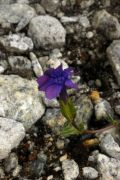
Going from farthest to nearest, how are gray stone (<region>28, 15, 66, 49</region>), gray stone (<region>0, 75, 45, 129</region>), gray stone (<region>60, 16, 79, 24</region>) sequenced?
gray stone (<region>60, 16, 79, 24</region>) → gray stone (<region>28, 15, 66, 49</region>) → gray stone (<region>0, 75, 45, 129</region>)

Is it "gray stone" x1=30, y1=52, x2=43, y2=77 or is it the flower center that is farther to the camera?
"gray stone" x1=30, y1=52, x2=43, y2=77

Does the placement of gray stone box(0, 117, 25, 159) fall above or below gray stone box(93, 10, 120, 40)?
below

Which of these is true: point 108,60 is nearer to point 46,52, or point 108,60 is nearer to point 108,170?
point 46,52

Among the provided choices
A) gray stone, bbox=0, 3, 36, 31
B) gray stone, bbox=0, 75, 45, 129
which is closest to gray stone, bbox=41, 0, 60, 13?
gray stone, bbox=0, 3, 36, 31

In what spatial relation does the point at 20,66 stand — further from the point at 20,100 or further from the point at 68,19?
the point at 68,19

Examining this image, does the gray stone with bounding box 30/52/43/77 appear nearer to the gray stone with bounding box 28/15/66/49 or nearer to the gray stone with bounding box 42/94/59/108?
the gray stone with bounding box 28/15/66/49

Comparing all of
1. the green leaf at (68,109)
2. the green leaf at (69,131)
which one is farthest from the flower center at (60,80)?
the green leaf at (69,131)

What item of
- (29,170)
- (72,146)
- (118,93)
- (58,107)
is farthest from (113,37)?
(29,170)

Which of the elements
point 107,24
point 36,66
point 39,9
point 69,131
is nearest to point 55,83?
point 69,131
